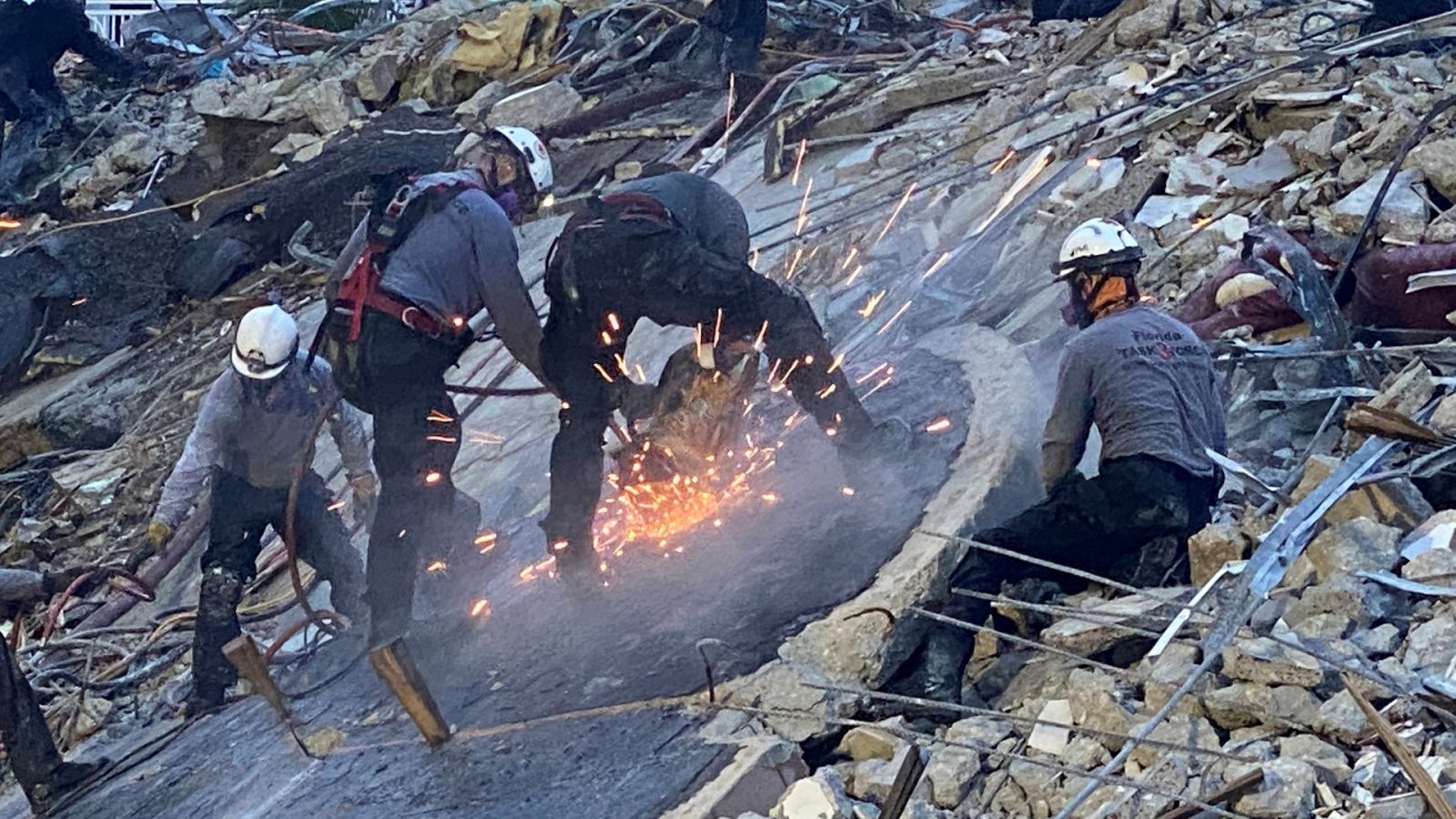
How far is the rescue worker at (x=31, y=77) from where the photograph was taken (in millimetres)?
13672

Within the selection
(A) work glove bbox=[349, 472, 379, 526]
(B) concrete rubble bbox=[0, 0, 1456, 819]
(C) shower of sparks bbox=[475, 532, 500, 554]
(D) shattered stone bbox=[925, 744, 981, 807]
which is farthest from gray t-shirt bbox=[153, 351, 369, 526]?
(D) shattered stone bbox=[925, 744, 981, 807]

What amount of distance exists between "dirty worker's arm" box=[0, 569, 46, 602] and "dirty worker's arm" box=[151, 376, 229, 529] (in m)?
1.42

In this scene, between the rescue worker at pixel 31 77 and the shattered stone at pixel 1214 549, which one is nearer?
the shattered stone at pixel 1214 549

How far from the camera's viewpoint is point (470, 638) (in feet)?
19.0

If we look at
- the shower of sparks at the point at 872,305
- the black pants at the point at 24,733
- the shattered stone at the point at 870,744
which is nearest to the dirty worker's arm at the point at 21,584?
the black pants at the point at 24,733

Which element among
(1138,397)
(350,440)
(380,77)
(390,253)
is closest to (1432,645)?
(1138,397)

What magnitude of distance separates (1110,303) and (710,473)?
1562mm

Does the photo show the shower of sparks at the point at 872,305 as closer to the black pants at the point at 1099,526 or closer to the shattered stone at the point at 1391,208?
the shattered stone at the point at 1391,208

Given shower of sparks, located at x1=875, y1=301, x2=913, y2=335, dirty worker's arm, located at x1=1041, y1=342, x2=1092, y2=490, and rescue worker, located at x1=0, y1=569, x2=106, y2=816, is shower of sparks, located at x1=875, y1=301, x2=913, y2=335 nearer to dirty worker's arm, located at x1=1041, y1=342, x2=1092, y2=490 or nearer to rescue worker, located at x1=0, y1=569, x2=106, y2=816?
dirty worker's arm, located at x1=1041, y1=342, x2=1092, y2=490

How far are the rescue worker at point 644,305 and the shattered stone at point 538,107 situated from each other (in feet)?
21.3

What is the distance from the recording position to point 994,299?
748 centimetres

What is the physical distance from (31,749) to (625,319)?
2811 millimetres

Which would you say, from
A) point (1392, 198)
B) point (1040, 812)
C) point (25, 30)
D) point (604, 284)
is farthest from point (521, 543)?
point (25, 30)

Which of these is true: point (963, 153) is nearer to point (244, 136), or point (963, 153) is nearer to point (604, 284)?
point (604, 284)
